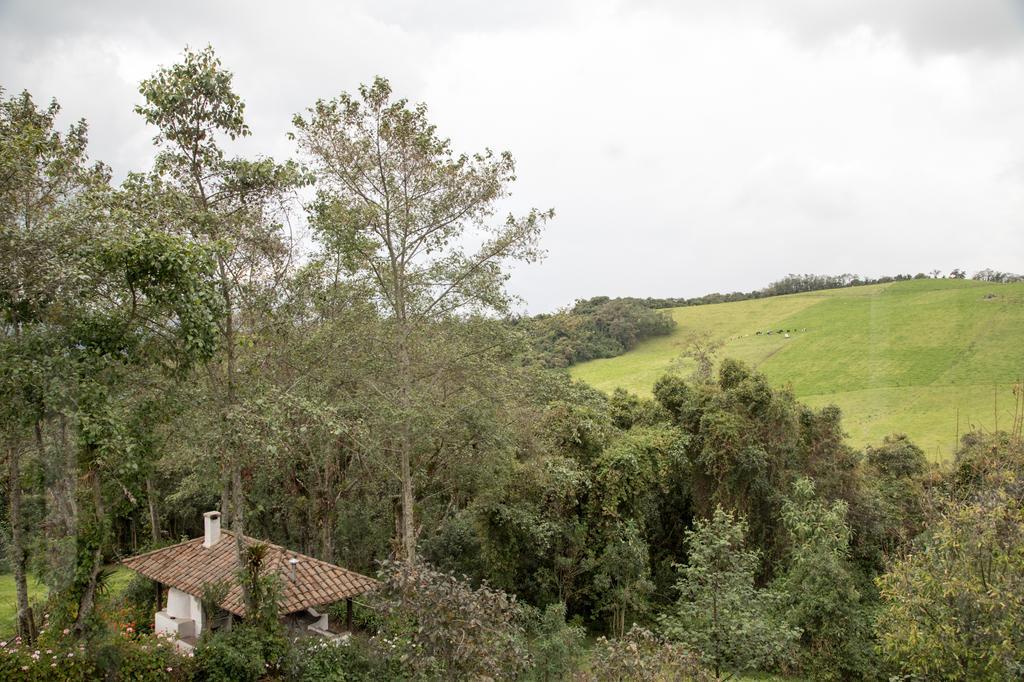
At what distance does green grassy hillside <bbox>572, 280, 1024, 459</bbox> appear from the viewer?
29.7 metres

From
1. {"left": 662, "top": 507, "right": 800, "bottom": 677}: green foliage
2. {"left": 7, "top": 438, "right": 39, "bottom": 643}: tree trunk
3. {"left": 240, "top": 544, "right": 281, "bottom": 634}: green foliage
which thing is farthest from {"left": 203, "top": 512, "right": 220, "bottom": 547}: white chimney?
{"left": 662, "top": 507, "right": 800, "bottom": 677}: green foliage

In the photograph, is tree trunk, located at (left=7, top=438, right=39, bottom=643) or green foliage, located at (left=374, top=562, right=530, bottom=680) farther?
tree trunk, located at (left=7, top=438, right=39, bottom=643)

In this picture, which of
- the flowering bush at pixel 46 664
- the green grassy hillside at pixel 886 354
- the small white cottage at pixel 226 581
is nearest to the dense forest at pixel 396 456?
the flowering bush at pixel 46 664

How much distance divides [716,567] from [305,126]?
40.2ft

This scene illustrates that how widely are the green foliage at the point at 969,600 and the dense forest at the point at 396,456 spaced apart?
1.9 inches

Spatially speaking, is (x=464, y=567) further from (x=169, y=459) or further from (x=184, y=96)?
(x=184, y=96)

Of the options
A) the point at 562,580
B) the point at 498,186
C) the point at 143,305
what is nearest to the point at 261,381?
the point at 143,305

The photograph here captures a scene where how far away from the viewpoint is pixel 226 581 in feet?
38.1

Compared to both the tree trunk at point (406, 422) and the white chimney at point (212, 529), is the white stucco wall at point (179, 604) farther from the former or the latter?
the tree trunk at point (406, 422)

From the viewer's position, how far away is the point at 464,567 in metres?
16.9

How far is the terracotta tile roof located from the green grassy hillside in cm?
1861

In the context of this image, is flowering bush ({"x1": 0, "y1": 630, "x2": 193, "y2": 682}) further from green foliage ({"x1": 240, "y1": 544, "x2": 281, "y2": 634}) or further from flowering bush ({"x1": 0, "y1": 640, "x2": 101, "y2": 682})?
green foliage ({"x1": 240, "y1": 544, "x2": 281, "y2": 634})

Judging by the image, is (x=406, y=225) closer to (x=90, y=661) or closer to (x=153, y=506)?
(x=90, y=661)

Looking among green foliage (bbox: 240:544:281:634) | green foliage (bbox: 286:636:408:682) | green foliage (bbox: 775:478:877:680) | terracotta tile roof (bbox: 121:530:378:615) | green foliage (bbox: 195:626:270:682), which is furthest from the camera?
green foliage (bbox: 775:478:877:680)
